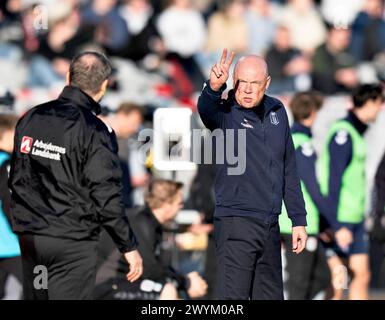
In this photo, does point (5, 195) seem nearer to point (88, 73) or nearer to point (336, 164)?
point (88, 73)

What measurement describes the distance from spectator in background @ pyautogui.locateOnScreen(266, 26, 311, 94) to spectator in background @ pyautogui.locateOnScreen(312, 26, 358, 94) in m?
0.14

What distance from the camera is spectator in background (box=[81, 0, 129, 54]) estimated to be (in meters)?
12.4

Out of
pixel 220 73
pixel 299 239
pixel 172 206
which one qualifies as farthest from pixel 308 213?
pixel 220 73

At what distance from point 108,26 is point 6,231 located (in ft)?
15.3

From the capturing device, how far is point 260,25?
12.2m

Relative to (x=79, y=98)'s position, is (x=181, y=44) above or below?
above

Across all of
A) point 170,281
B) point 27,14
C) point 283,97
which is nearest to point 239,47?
point 283,97

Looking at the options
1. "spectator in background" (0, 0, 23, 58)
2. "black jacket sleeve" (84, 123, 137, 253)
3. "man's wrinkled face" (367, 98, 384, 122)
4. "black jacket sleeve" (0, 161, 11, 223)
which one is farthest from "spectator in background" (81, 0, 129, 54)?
"black jacket sleeve" (84, 123, 137, 253)

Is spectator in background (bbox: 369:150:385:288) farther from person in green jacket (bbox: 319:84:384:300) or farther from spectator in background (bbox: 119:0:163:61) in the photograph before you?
spectator in background (bbox: 119:0:163:61)

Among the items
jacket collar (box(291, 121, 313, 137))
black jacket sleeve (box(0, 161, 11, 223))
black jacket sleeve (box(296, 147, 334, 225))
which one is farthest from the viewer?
jacket collar (box(291, 121, 313, 137))

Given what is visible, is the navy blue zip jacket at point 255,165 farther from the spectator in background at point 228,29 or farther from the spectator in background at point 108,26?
the spectator in background at point 108,26

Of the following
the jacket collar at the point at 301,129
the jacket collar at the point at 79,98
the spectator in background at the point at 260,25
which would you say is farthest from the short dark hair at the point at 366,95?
the jacket collar at the point at 79,98

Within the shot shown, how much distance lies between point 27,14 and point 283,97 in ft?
9.92

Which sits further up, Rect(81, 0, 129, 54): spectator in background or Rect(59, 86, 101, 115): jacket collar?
Rect(81, 0, 129, 54): spectator in background
